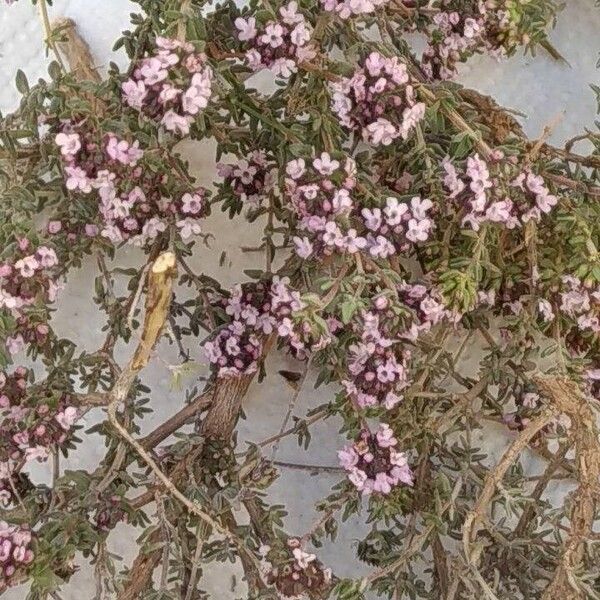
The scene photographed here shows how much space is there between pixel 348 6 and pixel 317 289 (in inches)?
8.4

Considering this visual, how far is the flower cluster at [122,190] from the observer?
2.20 feet

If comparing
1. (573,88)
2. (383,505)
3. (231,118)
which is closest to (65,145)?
(231,118)

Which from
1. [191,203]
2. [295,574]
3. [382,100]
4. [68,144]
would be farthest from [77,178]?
[295,574]

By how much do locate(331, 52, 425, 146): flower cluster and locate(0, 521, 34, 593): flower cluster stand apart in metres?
0.39

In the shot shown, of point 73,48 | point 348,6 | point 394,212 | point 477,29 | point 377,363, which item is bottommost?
point 377,363

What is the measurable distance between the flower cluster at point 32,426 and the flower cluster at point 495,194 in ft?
1.13

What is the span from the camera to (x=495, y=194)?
2.33 feet

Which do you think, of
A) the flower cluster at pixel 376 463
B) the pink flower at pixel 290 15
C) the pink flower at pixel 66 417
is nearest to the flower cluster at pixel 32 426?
the pink flower at pixel 66 417

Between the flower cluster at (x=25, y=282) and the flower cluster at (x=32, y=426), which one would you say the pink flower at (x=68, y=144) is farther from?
the flower cluster at (x=32, y=426)

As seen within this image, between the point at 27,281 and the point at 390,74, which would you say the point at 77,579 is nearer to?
the point at 27,281

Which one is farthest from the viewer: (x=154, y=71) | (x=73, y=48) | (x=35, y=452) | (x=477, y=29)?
(x=73, y=48)

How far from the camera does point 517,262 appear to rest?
875mm

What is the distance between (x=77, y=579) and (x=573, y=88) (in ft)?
2.50

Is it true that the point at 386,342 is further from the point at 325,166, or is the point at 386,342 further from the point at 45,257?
the point at 45,257
